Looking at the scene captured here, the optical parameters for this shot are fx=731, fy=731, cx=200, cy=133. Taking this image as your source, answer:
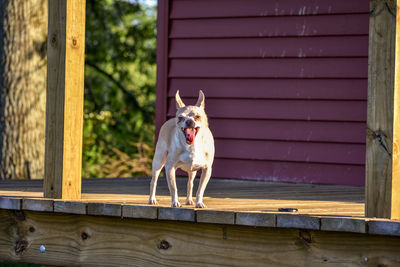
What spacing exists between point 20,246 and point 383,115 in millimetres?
2903

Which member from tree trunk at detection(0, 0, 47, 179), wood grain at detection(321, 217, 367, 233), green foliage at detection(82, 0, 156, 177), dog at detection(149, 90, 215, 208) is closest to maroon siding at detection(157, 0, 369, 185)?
tree trunk at detection(0, 0, 47, 179)

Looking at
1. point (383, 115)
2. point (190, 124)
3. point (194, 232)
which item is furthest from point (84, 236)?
point (383, 115)

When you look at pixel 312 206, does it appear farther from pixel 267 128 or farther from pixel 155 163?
pixel 267 128

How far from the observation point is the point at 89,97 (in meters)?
17.0

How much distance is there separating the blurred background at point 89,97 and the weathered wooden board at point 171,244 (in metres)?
3.84

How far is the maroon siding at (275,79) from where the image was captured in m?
7.70

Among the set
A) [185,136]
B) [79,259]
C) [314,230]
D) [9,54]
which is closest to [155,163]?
[185,136]

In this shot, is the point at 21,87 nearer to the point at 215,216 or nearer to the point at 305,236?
the point at 215,216

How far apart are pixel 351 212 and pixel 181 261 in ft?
3.95

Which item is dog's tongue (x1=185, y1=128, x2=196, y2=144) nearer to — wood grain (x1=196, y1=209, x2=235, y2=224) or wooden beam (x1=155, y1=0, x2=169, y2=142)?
wood grain (x1=196, y1=209, x2=235, y2=224)

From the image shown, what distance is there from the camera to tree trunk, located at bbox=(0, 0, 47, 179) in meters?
9.24

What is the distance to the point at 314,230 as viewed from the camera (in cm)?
454

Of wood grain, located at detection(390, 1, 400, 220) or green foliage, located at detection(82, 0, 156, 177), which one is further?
green foliage, located at detection(82, 0, 156, 177)

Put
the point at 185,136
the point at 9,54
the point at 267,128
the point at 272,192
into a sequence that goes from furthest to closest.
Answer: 1. the point at 9,54
2. the point at 267,128
3. the point at 272,192
4. the point at 185,136
